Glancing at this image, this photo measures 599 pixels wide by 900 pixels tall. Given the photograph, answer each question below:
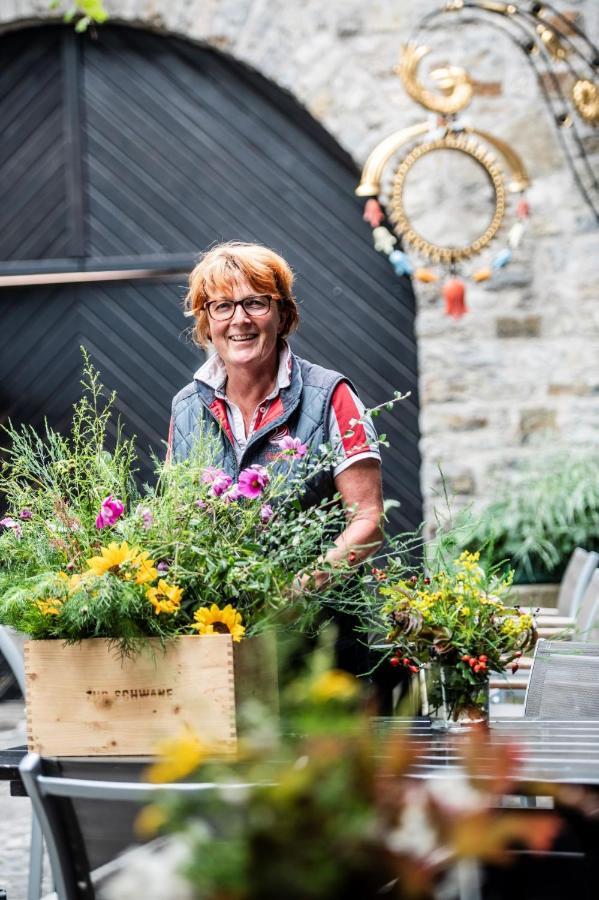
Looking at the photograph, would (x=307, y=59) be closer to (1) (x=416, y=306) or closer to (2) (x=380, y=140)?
(2) (x=380, y=140)

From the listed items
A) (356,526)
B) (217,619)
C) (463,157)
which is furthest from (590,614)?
(463,157)

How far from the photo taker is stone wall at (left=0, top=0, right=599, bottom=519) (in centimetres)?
689

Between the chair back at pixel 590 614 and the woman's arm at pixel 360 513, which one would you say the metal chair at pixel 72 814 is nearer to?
the woman's arm at pixel 360 513

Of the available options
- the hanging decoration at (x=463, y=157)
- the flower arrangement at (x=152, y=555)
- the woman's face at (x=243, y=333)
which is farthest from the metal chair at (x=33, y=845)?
the hanging decoration at (x=463, y=157)

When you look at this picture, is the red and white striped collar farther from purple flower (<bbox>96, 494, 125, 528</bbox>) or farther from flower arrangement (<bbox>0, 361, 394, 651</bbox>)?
purple flower (<bbox>96, 494, 125, 528</bbox>)

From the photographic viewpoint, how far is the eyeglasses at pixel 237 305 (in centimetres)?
298

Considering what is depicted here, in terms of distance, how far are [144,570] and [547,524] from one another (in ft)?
14.5

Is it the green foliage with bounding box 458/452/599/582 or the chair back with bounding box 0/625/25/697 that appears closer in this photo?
the chair back with bounding box 0/625/25/697

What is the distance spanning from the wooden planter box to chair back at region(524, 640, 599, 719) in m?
0.97

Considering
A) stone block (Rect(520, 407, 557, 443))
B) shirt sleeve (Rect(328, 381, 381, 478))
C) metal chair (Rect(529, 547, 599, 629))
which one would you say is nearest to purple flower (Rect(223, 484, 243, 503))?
shirt sleeve (Rect(328, 381, 381, 478))

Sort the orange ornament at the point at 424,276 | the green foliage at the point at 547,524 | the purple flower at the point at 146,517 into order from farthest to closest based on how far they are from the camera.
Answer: the orange ornament at the point at 424,276 → the green foliage at the point at 547,524 → the purple flower at the point at 146,517

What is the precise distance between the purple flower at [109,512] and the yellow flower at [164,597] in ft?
0.49

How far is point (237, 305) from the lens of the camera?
2.99 metres

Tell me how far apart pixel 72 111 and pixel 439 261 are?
231 cm
